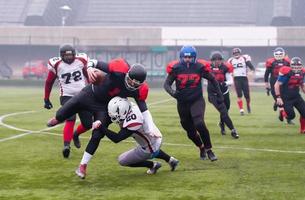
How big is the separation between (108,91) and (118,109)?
0.63 metres

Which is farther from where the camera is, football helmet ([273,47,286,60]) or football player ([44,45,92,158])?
football helmet ([273,47,286,60])

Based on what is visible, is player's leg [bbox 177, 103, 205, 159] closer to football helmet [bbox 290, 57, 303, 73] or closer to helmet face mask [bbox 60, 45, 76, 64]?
helmet face mask [bbox 60, 45, 76, 64]

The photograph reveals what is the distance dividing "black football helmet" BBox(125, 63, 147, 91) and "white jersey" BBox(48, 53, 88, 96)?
9.04ft

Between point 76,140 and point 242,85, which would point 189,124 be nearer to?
point 76,140

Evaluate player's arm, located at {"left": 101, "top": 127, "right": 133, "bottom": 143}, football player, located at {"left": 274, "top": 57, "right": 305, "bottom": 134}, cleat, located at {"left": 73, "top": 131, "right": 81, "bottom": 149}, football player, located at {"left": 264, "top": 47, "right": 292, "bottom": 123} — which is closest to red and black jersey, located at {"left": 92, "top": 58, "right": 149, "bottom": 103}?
player's arm, located at {"left": 101, "top": 127, "right": 133, "bottom": 143}

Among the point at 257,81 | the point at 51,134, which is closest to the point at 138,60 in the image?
the point at 257,81

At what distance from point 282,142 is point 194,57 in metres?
3.34

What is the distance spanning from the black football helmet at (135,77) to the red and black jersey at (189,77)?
213 centimetres

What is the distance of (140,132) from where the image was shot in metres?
8.19

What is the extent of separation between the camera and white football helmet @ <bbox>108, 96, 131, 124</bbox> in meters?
7.87

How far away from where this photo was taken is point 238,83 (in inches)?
761

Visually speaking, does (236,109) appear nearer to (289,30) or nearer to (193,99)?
(193,99)

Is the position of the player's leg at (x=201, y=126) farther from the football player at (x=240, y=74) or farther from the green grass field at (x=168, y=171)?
the football player at (x=240, y=74)

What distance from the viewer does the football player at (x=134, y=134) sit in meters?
7.91
